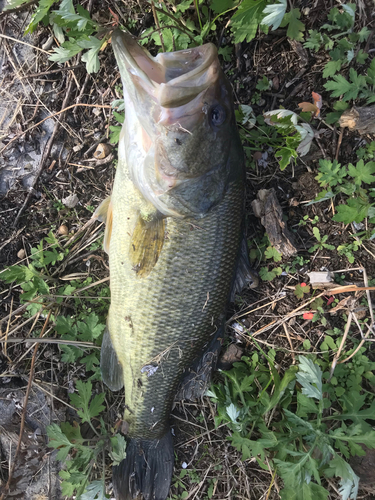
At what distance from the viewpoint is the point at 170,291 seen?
212 cm

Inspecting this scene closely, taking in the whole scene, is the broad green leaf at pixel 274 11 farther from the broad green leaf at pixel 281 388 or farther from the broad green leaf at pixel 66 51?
the broad green leaf at pixel 281 388

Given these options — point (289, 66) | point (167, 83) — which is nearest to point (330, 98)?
point (289, 66)

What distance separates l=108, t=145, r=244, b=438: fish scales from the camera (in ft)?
6.85

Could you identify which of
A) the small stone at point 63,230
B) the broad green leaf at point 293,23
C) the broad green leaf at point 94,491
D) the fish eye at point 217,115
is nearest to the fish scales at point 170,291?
the fish eye at point 217,115

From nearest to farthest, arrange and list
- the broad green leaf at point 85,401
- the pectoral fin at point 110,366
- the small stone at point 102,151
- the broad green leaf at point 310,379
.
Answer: the broad green leaf at point 310,379 < the broad green leaf at point 85,401 < the pectoral fin at point 110,366 < the small stone at point 102,151

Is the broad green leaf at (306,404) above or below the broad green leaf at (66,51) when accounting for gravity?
below

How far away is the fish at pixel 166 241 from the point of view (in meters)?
1.83

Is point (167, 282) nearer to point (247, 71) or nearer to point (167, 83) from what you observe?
point (167, 83)

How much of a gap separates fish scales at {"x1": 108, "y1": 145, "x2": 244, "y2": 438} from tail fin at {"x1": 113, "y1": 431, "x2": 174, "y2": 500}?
1.55 feet

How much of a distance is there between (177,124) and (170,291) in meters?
1.06

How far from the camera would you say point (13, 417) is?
2.88m

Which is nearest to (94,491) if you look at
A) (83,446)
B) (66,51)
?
(83,446)

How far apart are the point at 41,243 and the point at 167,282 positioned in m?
1.35

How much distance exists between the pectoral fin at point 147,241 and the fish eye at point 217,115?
68 centimetres
